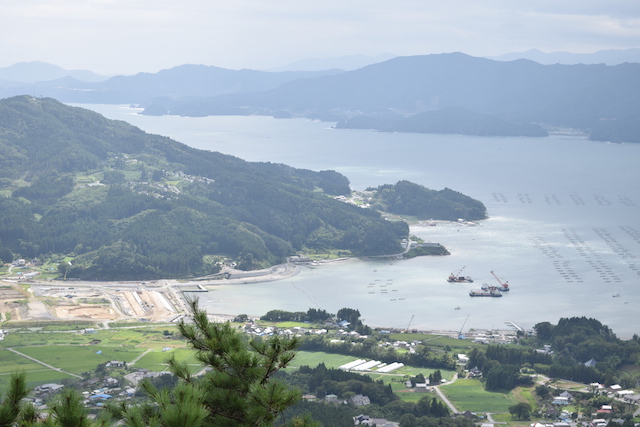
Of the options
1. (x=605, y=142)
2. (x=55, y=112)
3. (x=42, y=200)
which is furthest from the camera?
(x=605, y=142)

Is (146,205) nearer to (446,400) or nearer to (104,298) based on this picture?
(104,298)

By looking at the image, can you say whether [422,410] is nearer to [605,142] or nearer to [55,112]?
[55,112]

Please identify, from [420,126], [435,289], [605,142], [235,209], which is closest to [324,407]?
[435,289]

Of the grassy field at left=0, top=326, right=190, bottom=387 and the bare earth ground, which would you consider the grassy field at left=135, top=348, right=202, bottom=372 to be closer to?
the grassy field at left=0, top=326, right=190, bottom=387

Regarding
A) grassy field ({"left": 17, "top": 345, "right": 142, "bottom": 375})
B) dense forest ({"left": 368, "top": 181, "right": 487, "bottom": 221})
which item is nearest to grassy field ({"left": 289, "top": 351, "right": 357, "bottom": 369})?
grassy field ({"left": 17, "top": 345, "right": 142, "bottom": 375})

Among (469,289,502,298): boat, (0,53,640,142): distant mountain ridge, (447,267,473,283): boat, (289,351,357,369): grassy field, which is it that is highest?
(0,53,640,142): distant mountain ridge
